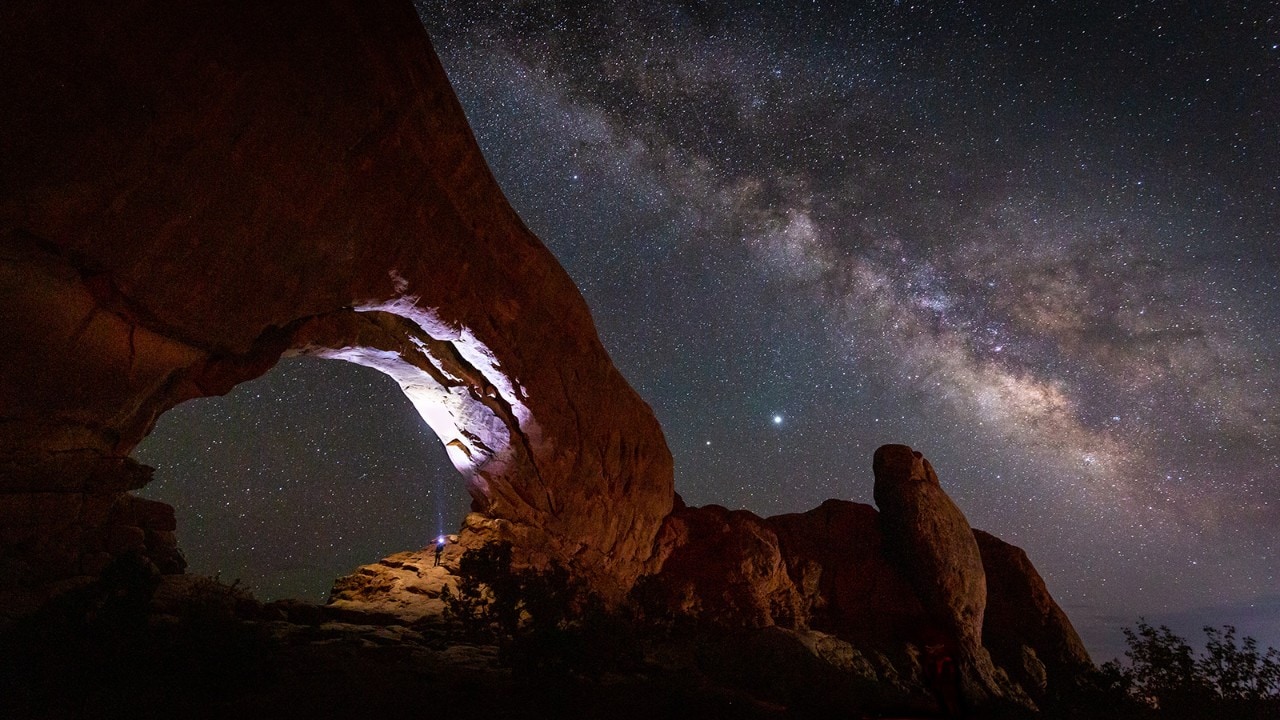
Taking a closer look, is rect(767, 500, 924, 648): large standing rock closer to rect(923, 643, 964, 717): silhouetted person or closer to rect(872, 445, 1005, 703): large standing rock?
rect(872, 445, 1005, 703): large standing rock

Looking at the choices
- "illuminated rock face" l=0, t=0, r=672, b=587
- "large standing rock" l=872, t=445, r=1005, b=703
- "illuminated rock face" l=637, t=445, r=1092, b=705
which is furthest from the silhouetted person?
"large standing rock" l=872, t=445, r=1005, b=703

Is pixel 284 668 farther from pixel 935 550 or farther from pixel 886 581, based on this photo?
pixel 935 550

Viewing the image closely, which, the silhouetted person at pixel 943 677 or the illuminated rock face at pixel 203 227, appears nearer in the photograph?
the silhouetted person at pixel 943 677

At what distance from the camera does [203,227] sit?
10.1 m

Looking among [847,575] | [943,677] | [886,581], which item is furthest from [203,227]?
[886,581]

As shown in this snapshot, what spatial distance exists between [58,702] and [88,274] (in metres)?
6.82

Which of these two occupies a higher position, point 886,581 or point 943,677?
point 886,581

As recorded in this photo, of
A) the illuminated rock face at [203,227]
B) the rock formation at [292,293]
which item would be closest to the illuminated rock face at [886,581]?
the rock formation at [292,293]

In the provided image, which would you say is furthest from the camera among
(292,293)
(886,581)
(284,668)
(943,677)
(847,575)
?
(847,575)

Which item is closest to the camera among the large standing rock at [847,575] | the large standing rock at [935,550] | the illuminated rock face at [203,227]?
the illuminated rock face at [203,227]

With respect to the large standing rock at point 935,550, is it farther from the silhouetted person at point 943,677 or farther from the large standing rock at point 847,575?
the silhouetted person at point 943,677

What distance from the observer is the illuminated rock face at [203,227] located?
8305 millimetres

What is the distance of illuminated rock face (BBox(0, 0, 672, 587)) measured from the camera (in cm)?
830

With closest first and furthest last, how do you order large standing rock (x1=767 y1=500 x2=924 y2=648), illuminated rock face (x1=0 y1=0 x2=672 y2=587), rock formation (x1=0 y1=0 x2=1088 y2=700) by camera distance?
illuminated rock face (x1=0 y1=0 x2=672 y2=587) → rock formation (x1=0 y1=0 x2=1088 y2=700) → large standing rock (x1=767 y1=500 x2=924 y2=648)
